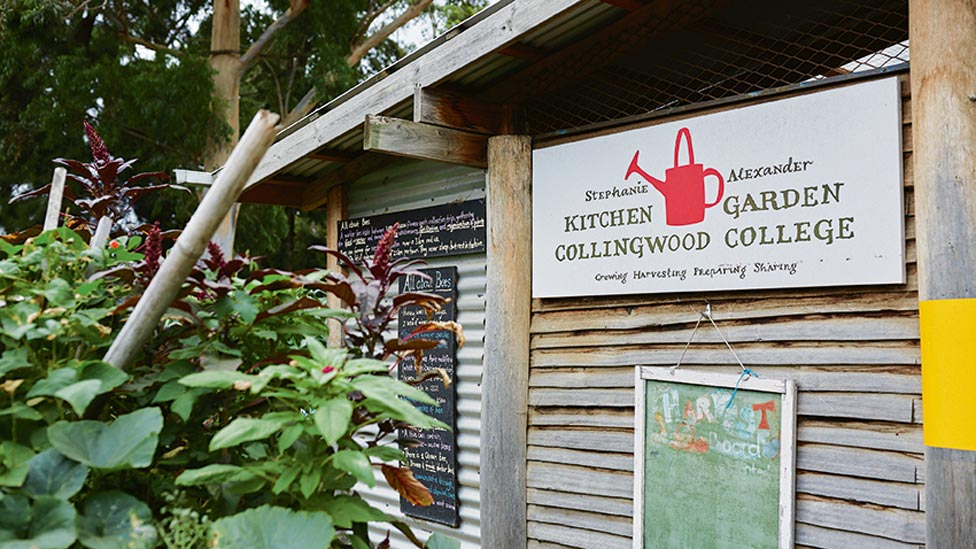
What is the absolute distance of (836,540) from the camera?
3.59 metres

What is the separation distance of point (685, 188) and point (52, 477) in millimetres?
3156

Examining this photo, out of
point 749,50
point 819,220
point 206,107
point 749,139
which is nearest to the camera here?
point 819,220

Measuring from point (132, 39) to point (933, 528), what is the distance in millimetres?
14605

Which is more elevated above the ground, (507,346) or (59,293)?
(59,293)

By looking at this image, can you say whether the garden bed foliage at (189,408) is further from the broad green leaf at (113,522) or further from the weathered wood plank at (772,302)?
the weathered wood plank at (772,302)

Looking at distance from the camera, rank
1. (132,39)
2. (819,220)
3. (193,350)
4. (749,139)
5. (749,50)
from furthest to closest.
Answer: (132,39) < (749,50) < (749,139) < (819,220) < (193,350)

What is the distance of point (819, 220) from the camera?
366 cm

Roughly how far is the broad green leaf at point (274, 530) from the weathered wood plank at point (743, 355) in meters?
2.66

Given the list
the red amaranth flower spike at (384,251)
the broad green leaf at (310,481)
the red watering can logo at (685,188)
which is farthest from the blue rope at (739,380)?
the broad green leaf at (310,481)

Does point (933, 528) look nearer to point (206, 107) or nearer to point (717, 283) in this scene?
point (717, 283)

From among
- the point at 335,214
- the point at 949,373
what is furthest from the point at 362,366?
the point at 335,214

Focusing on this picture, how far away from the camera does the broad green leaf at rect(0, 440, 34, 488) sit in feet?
4.73

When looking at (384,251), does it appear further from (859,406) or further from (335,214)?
(335,214)

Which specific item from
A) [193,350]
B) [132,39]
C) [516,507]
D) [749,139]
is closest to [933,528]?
[749,139]
